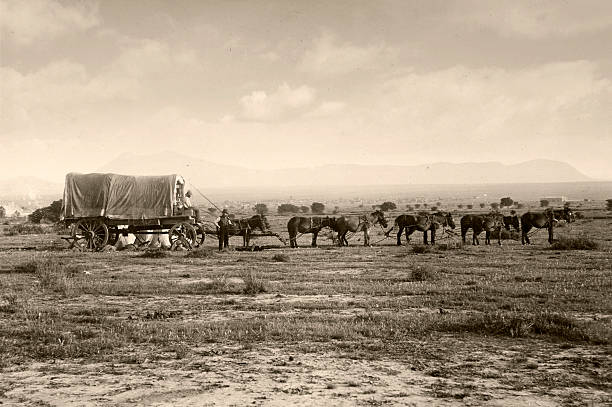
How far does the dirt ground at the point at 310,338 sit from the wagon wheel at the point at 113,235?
22.8 feet

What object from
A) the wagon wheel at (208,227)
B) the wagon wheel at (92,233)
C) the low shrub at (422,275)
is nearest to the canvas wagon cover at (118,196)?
the wagon wheel at (92,233)

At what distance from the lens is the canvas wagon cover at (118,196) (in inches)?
864

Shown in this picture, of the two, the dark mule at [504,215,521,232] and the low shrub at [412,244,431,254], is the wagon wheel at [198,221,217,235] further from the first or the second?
the dark mule at [504,215,521,232]

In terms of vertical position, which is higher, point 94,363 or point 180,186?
point 180,186

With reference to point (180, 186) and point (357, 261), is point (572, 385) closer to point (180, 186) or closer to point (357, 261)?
point (357, 261)

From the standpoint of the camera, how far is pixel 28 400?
6074 millimetres

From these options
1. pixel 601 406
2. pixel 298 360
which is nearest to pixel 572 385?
pixel 601 406

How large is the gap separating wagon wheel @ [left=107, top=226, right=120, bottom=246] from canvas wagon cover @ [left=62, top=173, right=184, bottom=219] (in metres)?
1.17

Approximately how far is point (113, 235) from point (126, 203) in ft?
7.43

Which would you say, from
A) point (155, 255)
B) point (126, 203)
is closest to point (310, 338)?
point (155, 255)

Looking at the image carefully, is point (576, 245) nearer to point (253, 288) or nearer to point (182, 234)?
point (253, 288)

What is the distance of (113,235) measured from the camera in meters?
23.6

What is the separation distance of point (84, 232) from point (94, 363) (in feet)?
55.3

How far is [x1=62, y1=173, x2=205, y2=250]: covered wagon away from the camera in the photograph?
864 inches
